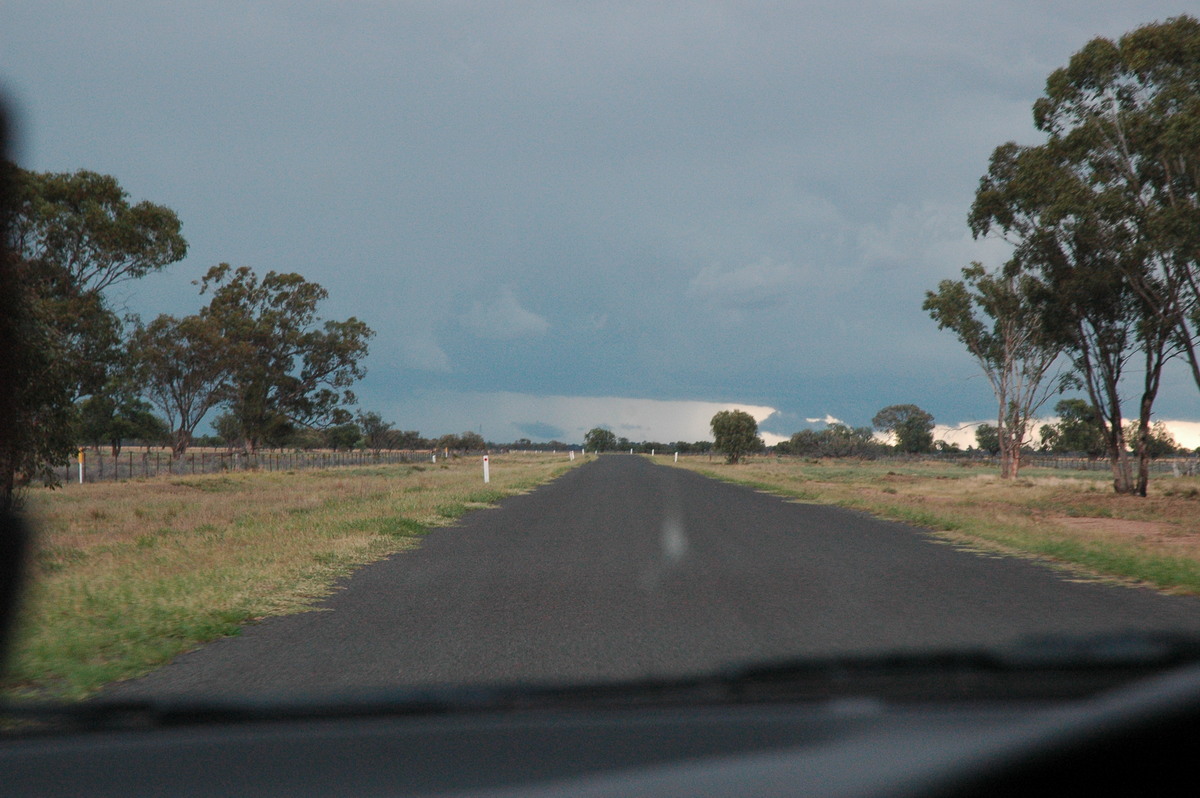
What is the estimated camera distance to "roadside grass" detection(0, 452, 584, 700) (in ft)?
18.9

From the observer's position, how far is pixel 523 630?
656cm

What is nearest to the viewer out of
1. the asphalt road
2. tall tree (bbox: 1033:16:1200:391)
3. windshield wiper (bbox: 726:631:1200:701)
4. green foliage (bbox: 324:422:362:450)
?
windshield wiper (bbox: 726:631:1200:701)

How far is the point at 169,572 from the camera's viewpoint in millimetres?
9633

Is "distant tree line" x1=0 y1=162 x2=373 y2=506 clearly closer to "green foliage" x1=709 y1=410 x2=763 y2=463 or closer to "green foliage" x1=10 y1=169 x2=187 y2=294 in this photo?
"green foliage" x1=10 y1=169 x2=187 y2=294

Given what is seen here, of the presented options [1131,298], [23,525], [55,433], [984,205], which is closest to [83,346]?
[55,433]

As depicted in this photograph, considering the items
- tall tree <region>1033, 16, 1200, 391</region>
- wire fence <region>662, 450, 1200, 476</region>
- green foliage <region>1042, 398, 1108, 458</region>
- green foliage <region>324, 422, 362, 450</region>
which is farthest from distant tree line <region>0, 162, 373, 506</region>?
green foliage <region>1042, 398, 1108, 458</region>

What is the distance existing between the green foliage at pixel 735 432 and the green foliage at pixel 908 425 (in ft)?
162

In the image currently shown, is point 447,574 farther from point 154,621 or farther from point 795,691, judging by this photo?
point 795,691

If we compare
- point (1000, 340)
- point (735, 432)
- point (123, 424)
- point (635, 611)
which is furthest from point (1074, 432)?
point (635, 611)

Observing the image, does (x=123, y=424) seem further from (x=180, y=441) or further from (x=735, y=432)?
(x=735, y=432)

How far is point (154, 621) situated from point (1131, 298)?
1131 inches

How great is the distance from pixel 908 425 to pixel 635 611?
126480mm

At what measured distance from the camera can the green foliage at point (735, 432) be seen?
Result: 267 feet

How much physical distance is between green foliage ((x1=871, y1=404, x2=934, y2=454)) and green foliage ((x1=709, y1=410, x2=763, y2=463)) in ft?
162
